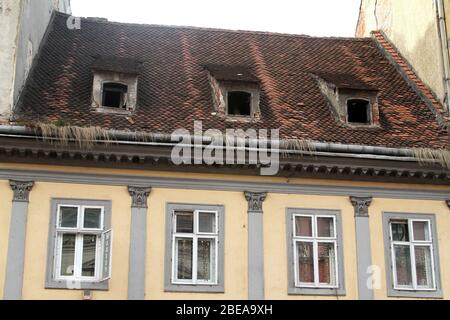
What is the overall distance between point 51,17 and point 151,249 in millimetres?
7790

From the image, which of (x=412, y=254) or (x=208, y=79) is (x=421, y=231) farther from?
(x=208, y=79)

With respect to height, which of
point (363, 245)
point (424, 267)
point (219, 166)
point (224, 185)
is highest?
point (219, 166)

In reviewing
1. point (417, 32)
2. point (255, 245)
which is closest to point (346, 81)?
point (417, 32)

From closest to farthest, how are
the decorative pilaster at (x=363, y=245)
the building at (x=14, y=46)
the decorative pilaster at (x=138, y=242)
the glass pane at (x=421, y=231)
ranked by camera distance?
the decorative pilaster at (x=138, y=242) < the decorative pilaster at (x=363, y=245) < the building at (x=14, y=46) < the glass pane at (x=421, y=231)

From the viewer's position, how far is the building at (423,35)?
685 inches

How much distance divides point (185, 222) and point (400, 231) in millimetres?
4257

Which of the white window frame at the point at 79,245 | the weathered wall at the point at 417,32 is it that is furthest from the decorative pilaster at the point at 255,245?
the weathered wall at the point at 417,32

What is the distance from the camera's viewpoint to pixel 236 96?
16422 mm

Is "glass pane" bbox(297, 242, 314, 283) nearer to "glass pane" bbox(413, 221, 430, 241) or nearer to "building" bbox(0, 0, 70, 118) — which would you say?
"glass pane" bbox(413, 221, 430, 241)

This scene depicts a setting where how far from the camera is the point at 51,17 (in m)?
19.2

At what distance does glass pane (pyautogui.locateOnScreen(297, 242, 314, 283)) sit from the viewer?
1459 cm

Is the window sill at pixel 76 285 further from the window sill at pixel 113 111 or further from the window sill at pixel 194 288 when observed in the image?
the window sill at pixel 113 111

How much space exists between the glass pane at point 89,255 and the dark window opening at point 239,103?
409cm

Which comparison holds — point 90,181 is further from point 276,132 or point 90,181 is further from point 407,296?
point 407,296
